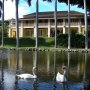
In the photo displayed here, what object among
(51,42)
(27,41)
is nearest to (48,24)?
(27,41)

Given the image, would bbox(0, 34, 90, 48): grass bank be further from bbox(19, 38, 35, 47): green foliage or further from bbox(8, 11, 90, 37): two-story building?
bbox(8, 11, 90, 37): two-story building

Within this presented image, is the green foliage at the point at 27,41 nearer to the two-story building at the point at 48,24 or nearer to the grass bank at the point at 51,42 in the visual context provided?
the grass bank at the point at 51,42

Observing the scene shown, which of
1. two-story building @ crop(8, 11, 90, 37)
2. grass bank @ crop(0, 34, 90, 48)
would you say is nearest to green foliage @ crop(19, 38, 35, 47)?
grass bank @ crop(0, 34, 90, 48)

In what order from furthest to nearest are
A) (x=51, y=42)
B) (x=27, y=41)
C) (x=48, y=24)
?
(x=48, y=24), (x=27, y=41), (x=51, y=42)

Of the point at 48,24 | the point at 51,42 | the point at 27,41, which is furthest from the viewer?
the point at 48,24

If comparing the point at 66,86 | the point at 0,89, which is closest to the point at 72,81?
Result: the point at 66,86

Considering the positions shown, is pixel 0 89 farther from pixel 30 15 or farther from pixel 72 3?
pixel 30 15

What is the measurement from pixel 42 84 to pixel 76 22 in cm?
8081

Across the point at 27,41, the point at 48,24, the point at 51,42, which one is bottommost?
the point at 51,42

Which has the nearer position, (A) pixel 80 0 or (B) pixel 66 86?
(B) pixel 66 86

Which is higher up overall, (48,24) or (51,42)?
(48,24)

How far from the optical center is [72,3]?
78375mm

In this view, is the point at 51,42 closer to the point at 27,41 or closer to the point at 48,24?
the point at 27,41

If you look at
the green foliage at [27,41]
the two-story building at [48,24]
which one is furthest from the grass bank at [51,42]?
the two-story building at [48,24]
